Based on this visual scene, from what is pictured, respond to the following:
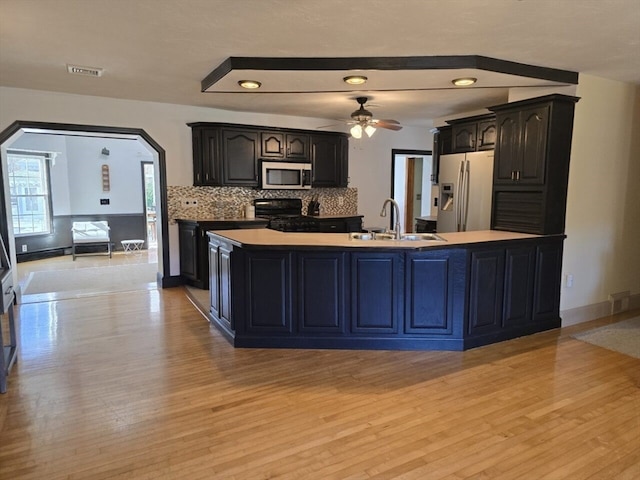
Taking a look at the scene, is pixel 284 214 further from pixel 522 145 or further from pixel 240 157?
pixel 522 145

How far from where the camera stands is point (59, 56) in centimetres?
354

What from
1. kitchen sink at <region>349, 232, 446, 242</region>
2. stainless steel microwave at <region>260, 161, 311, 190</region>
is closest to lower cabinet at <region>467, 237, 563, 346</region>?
kitchen sink at <region>349, 232, 446, 242</region>

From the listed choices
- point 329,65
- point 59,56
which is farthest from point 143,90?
point 329,65

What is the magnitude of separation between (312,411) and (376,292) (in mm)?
A: 1227

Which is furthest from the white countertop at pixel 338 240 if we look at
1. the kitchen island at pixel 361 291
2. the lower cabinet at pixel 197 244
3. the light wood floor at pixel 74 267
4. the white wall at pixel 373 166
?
the white wall at pixel 373 166

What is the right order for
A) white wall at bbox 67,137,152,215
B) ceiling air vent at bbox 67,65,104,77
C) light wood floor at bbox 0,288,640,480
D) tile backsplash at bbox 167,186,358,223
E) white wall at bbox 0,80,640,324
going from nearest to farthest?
light wood floor at bbox 0,288,640,480 → ceiling air vent at bbox 67,65,104,77 → white wall at bbox 0,80,640,324 → tile backsplash at bbox 167,186,358,223 → white wall at bbox 67,137,152,215

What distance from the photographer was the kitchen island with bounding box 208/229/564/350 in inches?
138

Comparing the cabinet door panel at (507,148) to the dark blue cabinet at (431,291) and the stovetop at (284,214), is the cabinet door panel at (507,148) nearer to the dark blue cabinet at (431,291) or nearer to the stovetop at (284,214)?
the dark blue cabinet at (431,291)

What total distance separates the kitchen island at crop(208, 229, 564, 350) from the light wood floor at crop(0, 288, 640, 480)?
0.15 metres

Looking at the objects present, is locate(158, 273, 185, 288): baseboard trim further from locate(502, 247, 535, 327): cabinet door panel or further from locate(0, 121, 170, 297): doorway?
locate(502, 247, 535, 327): cabinet door panel

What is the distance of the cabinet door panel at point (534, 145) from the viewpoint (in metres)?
3.91

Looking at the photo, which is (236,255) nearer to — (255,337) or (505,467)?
(255,337)

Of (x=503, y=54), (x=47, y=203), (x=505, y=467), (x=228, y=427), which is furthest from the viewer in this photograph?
(x=47, y=203)

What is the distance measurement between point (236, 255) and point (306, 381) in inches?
47.8
